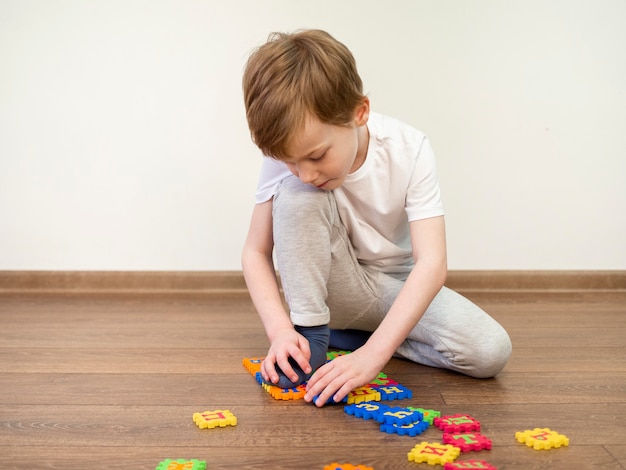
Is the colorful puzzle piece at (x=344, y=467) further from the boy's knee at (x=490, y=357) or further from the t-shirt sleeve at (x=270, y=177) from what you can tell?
→ the t-shirt sleeve at (x=270, y=177)

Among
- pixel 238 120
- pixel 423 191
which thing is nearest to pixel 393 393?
pixel 423 191

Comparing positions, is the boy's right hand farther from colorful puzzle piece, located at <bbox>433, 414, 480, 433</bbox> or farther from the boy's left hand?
colorful puzzle piece, located at <bbox>433, 414, 480, 433</bbox>

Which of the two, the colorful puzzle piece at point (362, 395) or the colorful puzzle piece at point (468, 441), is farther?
the colorful puzzle piece at point (362, 395)

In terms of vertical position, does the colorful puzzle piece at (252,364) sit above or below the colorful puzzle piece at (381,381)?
below

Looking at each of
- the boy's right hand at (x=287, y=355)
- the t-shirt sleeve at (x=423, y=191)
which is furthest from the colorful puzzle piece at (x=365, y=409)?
the t-shirt sleeve at (x=423, y=191)

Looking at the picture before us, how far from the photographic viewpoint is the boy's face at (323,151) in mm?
1089

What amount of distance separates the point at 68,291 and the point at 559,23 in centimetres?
156

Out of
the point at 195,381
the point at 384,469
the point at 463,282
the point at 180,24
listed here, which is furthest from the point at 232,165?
the point at 384,469

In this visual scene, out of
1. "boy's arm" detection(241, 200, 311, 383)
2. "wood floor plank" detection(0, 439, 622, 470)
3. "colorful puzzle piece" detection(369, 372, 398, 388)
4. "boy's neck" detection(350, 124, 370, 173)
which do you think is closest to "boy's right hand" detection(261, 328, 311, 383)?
"boy's arm" detection(241, 200, 311, 383)

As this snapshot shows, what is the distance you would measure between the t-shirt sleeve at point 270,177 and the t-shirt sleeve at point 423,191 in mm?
225

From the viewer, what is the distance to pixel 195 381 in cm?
127

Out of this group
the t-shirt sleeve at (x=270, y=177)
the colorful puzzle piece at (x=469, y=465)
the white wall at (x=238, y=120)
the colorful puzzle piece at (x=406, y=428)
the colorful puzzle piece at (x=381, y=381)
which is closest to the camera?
the colorful puzzle piece at (x=469, y=465)

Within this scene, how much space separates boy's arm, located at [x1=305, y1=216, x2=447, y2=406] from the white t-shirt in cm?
5

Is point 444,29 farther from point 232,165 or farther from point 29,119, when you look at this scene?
point 29,119
